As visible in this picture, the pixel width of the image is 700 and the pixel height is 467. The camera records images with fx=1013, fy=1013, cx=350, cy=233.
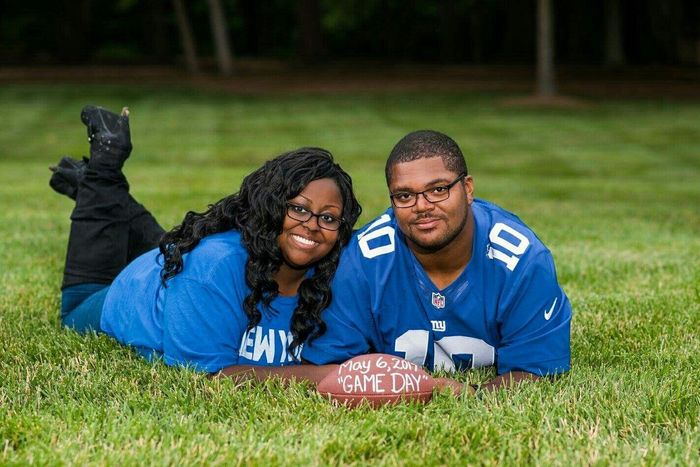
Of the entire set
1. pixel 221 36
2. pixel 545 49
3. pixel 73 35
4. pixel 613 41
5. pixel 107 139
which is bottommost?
pixel 613 41

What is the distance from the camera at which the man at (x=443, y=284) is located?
450 centimetres

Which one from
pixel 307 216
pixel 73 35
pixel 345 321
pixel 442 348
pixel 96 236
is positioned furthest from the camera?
pixel 73 35

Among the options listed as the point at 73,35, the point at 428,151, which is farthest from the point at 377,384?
the point at 73,35

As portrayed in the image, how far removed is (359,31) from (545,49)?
107 feet

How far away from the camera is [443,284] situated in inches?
185

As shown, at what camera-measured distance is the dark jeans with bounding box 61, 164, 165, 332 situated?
6270mm

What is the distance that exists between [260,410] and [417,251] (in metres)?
1.03

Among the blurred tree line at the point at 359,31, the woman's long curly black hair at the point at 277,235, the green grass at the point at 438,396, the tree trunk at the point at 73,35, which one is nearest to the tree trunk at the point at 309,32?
the blurred tree line at the point at 359,31

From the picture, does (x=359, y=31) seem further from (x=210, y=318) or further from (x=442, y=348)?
(x=210, y=318)

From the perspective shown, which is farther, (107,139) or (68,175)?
(68,175)

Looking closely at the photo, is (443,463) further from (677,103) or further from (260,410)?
(677,103)

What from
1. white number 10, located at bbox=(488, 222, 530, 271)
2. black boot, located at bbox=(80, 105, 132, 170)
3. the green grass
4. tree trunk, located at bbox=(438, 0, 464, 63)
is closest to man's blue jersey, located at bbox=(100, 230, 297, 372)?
the green grass

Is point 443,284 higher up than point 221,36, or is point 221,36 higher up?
point 221,36

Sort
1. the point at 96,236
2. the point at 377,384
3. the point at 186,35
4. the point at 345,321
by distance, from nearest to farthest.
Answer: the point at 377,384 → the point at 345,321 → the point at 96,236 → the point at 186,35
